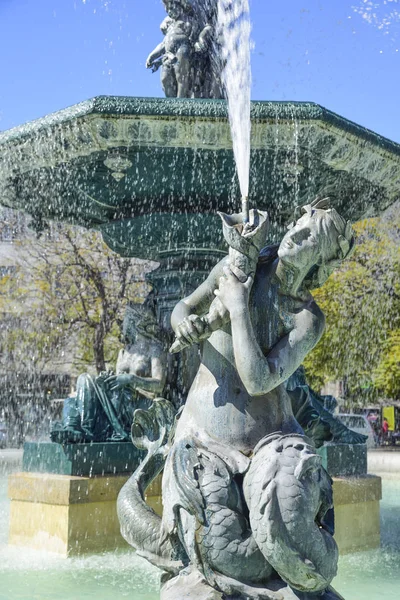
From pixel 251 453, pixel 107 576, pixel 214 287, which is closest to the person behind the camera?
pixel 251 453

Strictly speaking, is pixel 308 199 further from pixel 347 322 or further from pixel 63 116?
pixel 347 322

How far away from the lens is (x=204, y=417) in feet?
10.9

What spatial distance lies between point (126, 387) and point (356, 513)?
7.06ft

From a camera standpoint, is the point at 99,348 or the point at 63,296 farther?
the point at 63,296

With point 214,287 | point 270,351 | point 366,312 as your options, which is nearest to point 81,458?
point 214,287

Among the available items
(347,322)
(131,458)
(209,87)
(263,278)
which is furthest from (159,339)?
(347,322)

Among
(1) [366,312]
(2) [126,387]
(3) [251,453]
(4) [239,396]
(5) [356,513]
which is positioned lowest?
(5) [356,513]

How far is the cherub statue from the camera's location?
6602mm

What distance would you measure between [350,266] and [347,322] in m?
1.68

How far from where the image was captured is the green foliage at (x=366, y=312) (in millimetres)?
21438

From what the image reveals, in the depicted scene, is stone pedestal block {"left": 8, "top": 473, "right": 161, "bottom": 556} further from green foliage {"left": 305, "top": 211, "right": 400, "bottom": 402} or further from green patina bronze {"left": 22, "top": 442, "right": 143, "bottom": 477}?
green foliage {"left": 305, "top": 211, "right": 400, "bottom": 402}

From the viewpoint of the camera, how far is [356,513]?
6625 millimetres

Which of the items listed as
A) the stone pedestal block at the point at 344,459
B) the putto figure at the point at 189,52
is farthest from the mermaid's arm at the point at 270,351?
the putto figure at the point at 189,52

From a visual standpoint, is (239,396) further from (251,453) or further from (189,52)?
(189,52)
